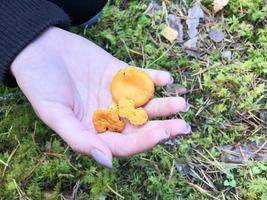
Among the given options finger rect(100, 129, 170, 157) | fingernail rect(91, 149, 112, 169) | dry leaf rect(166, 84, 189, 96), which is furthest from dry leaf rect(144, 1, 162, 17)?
fingernail rect(91, 149, 112, 169)

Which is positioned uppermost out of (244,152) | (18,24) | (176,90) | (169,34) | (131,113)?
(18,24)

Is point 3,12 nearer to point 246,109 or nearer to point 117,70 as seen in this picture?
point 117,70

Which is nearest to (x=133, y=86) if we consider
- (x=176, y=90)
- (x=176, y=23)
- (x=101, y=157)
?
(x=101, y=157)

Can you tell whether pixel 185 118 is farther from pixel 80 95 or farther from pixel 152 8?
pixel 152 8

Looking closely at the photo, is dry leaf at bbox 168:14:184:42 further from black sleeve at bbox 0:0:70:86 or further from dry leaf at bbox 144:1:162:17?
black sleeve at bbox 0:0:70:86

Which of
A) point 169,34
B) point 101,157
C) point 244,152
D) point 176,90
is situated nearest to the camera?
point 101,157
